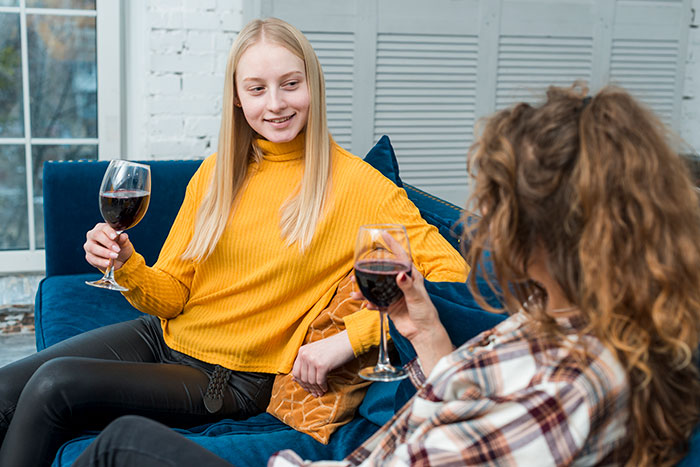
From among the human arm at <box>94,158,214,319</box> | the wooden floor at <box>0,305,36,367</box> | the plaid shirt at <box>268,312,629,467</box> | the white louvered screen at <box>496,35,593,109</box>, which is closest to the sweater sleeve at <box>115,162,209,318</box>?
the human arm at <box>94,158,214,319</box>

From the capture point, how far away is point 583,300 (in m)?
0.86

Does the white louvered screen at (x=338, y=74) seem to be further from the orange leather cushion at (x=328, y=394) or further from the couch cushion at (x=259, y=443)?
the couch cushion at (x=259, y=443)

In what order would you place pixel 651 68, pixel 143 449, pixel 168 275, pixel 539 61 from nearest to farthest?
pixel 143 449
pixel 168 275
pixel 539 61
pixel 651 68

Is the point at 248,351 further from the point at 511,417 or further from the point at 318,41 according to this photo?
the point at 318,41

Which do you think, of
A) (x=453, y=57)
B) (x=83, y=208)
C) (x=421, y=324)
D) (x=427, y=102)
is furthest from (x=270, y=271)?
(x=453, y=57)

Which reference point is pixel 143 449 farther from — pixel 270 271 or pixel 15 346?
pixel 15 346

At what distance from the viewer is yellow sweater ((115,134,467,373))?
1.73m

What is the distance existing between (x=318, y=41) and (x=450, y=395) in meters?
2.60

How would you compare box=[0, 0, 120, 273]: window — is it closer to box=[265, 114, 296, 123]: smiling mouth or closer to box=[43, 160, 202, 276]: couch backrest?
box=[43, 160, 202, 276]: couch backrest

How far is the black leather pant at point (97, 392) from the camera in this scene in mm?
1498

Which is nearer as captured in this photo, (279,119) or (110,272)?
(110,272)

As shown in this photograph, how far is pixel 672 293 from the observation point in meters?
0.86

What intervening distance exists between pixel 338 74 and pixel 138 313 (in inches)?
58.0

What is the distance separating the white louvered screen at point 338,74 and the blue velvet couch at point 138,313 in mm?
855
